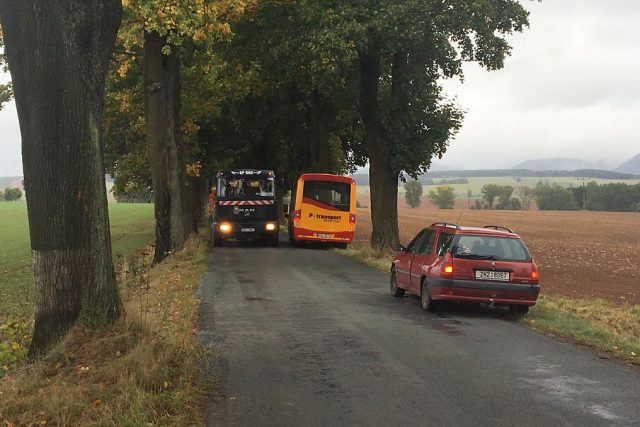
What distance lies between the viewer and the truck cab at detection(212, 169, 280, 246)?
2820 centimetres

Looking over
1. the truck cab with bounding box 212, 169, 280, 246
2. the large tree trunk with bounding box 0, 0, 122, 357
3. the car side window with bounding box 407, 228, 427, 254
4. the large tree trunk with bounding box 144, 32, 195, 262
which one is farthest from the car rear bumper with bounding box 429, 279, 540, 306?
the truck cab with bounding box 212, 169, 280, 246

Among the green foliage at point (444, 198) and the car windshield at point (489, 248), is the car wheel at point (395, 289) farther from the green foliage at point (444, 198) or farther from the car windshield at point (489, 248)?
the green foliage at point (444, 198)

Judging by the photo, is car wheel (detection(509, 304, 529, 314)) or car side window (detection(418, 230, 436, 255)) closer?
car wheel (detection(509, 304, 529, 314))

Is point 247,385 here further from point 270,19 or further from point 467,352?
point 270,19

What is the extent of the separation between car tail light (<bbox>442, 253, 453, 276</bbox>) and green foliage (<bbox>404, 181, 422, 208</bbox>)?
158m

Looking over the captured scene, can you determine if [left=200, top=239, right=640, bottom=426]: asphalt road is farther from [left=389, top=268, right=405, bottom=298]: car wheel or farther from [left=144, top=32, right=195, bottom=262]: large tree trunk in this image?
[left=144, top=32, right=195, bottom=262]: large tree trunk

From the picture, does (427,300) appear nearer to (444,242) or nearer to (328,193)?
(444,242)

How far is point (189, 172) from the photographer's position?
3184 cm

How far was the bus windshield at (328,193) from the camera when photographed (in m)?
27.7

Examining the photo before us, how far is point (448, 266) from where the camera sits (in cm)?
1141

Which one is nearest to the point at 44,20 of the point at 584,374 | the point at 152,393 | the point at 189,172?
the point at 152,393

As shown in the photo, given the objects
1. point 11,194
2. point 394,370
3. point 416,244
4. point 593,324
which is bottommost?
point 593,324

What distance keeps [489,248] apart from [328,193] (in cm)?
1636

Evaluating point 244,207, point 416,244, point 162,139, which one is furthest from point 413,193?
point 416,244
